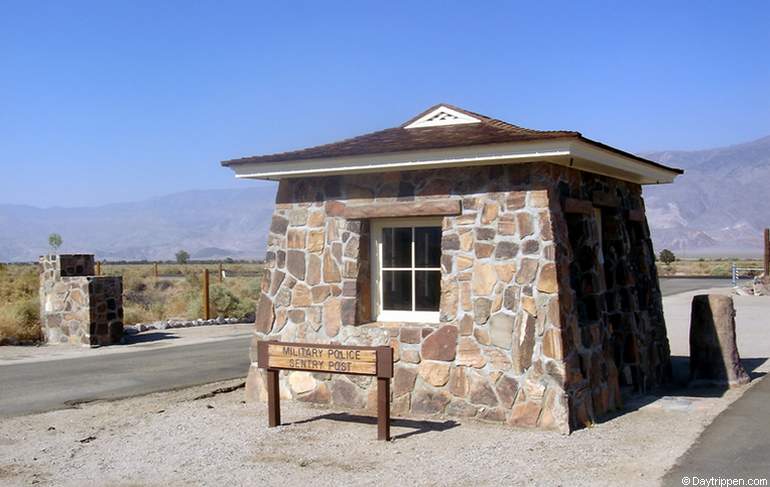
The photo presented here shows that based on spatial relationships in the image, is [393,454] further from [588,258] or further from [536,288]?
[588,258]

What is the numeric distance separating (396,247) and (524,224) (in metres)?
1.70

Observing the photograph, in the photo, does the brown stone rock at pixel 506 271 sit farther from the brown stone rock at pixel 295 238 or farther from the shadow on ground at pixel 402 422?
the brown stone rock at pixel 295 238

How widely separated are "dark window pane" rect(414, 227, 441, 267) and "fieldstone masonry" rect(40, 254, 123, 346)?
1015cm

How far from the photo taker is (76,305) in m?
18.1

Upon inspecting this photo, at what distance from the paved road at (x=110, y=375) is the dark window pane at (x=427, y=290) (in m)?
4.55

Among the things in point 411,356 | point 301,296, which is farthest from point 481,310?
point 301,296

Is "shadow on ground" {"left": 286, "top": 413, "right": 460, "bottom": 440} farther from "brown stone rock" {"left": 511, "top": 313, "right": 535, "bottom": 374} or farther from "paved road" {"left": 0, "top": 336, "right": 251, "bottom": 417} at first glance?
"paved road" {"left": 0, "top": 336, "right": 251, "bottom": 417}

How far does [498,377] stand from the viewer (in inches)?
360

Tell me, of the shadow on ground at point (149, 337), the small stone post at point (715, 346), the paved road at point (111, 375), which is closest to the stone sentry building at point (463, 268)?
the small stone post at point (715, 346)

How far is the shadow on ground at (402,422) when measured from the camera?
9000 millimetres

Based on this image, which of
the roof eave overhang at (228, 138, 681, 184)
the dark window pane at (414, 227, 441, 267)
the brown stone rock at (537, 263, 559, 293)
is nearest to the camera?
the roof eave overhang at (228, 138, 681, 184)

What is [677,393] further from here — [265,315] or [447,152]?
[265,315]

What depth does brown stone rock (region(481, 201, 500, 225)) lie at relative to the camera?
30.4 ft

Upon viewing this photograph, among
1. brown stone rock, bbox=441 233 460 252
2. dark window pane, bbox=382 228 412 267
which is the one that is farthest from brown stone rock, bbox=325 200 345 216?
brown stone rock, bbox=441 233 460 252
